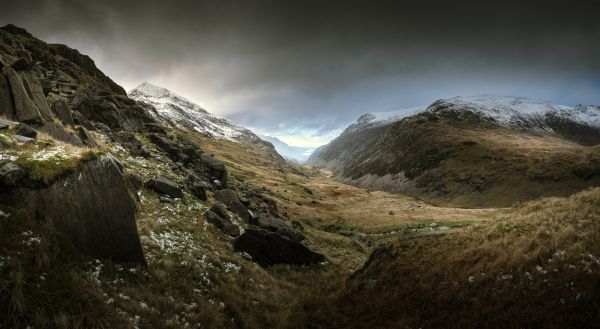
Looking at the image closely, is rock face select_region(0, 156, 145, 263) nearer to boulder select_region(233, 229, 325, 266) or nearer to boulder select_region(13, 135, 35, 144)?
boulder select_region(13, 135, 35, 144)

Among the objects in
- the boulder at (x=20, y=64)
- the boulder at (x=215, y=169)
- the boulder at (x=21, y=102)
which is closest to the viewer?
the boulder at (x=21, y=102)

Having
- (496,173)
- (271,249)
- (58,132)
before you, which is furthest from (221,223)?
(496,173)

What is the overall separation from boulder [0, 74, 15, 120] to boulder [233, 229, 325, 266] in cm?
1741

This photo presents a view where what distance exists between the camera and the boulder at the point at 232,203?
34719 millimetres

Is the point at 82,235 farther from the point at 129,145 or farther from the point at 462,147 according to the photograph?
the point at 462,147

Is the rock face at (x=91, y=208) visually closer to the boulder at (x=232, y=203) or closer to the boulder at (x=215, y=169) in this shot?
the boulder at (x=232, y=203)

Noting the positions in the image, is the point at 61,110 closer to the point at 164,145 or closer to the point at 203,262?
the point at 164,145

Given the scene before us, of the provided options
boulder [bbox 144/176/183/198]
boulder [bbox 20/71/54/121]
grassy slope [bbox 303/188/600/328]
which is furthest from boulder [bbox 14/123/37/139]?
grassy slope [bbox 303/188/600/328]

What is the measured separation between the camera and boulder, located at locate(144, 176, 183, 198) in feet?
88.3

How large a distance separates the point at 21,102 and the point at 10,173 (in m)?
15.4

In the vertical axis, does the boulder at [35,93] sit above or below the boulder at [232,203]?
above

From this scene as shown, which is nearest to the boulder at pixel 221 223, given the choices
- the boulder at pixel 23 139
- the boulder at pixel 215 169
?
the boulder at pixel 23 139

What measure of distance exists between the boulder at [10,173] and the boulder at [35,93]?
15.7 metres

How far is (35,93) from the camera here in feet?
86.6
